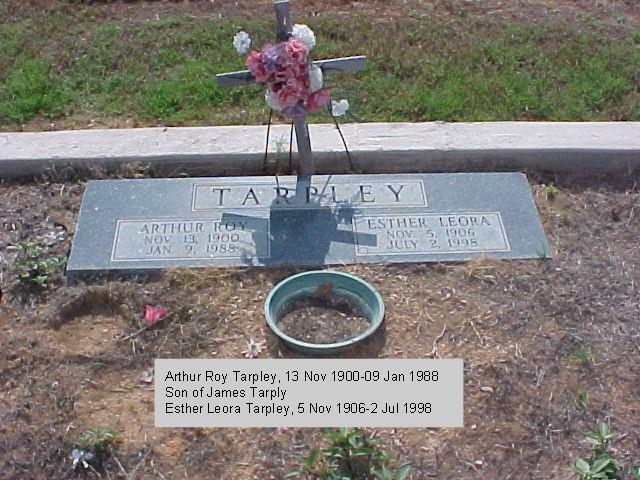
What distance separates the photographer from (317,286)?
341 cm

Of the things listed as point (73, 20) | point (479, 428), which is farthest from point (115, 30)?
point (479, 428)

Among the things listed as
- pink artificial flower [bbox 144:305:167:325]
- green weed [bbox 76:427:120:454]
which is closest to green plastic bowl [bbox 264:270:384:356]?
pink artificial flower [bbox 144:305:167:325]

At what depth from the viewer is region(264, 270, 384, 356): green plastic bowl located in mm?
3262

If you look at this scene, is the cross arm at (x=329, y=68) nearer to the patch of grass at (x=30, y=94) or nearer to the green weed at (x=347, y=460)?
the patch of grass at (x=30, y=94)

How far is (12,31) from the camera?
546 centimetres

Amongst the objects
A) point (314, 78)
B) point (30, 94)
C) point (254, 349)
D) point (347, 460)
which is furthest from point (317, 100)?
point (30, 94)

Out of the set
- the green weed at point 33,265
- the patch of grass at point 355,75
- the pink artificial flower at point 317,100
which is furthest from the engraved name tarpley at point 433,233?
the green weed at point 33,265

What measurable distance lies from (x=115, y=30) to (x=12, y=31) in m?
0.67

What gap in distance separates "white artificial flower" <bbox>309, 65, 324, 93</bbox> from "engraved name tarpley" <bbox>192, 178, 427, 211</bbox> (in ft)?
1.65

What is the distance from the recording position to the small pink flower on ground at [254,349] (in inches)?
126

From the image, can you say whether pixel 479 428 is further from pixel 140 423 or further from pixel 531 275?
pixel 140 423

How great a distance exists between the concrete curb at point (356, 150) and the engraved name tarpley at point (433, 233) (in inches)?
18.2

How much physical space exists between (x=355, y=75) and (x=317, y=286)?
6.31 feet

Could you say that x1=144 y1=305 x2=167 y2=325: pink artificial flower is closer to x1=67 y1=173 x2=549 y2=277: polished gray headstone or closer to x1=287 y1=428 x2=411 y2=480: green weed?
x1=67 y1=173 x2=549 y2=277: polished gray headstone
